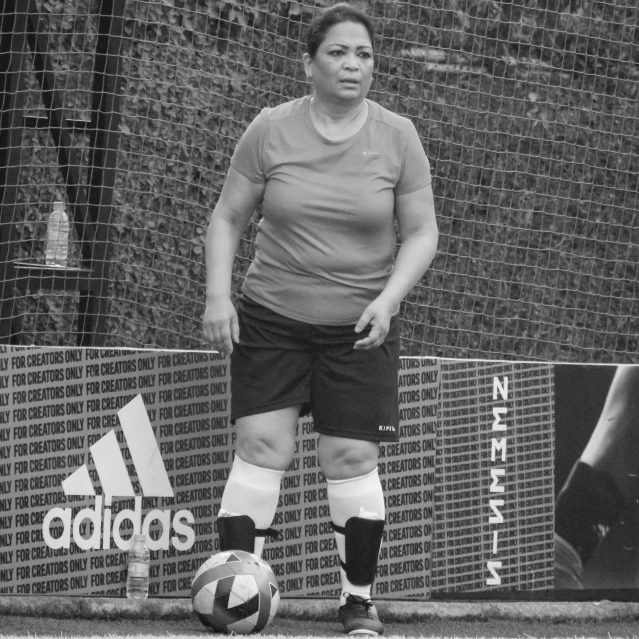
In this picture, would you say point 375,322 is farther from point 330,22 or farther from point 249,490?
point 330,22

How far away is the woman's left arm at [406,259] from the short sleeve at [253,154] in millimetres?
401

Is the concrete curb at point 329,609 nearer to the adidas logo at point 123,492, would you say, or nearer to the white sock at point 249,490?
the adidas logo at point 123,492

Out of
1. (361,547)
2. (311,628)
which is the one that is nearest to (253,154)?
(361,547)

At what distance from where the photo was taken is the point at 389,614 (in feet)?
13.3

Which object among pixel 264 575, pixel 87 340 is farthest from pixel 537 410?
pixel 87 340

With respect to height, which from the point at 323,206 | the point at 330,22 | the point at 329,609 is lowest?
the point at 329,609

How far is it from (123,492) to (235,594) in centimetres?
90

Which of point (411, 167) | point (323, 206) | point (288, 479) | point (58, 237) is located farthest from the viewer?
point (58, 237)

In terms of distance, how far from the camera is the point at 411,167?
3.59m

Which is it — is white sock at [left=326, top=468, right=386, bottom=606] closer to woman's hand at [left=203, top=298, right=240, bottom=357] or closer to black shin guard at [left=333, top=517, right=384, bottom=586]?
black shin guard at [left=333, top=517, right=384, bottom=586]

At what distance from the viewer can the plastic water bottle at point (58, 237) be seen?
19.7ft

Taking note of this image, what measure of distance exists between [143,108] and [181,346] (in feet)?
4.34

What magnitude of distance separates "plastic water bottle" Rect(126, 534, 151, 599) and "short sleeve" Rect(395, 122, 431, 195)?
137 cm

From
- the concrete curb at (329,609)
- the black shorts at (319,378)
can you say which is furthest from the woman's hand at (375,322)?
the concrete curb at (329,609)
